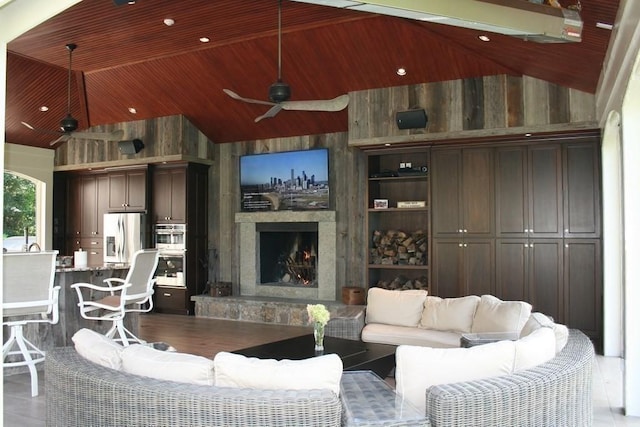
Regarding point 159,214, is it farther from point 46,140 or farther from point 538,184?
point 538,184

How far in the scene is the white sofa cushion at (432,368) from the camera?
105 inches

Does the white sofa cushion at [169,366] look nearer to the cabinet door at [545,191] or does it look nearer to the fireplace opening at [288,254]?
the cabinet door at [545,191]

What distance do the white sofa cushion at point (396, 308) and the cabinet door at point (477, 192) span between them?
A: 73.5 inches

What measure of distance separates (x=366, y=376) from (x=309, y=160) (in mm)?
5689

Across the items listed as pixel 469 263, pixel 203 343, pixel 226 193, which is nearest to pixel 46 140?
pixel 226 193

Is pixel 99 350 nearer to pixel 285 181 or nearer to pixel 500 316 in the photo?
pixel 500 316

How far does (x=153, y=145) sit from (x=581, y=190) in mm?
6734

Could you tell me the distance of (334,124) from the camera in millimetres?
8766

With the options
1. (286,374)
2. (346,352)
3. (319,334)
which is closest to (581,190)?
(346,352)

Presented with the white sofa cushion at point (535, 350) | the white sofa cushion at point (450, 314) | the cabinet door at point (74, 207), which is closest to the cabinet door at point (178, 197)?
the cabinet door at point (74, 207)

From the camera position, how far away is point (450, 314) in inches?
211

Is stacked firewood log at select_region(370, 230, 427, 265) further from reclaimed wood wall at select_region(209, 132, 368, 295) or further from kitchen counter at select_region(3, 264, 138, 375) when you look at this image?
kitchen counter at select_region(3, 264, 138, 375)

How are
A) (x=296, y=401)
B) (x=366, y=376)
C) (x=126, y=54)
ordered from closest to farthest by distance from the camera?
(x=296, y=401) → (x=366, y=376) → (x=126, y=54)

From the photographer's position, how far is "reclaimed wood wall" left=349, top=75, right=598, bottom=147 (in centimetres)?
664
